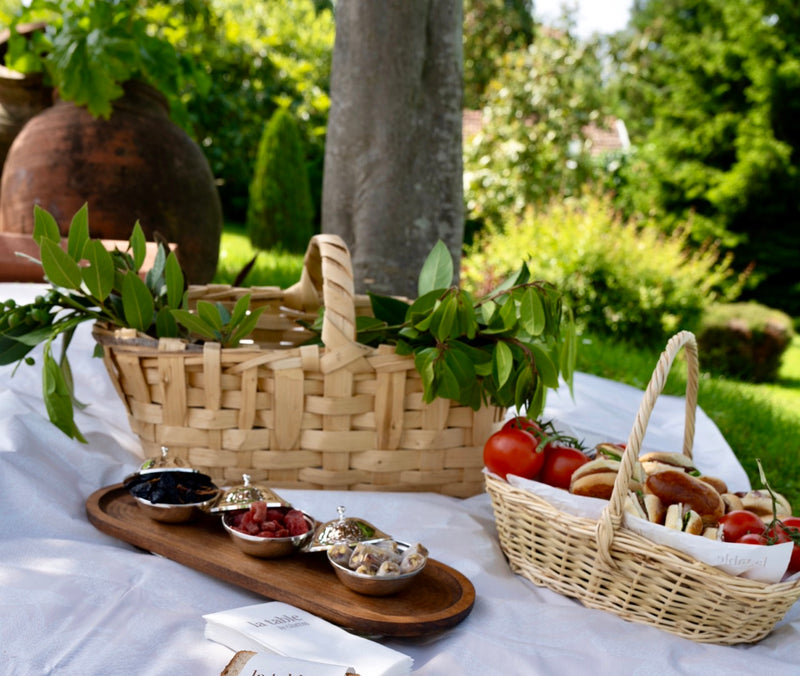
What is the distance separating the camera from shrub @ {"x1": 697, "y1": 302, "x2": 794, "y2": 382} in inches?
324

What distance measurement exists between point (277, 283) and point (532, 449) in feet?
9.57

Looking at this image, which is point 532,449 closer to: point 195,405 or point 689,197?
point 195,405

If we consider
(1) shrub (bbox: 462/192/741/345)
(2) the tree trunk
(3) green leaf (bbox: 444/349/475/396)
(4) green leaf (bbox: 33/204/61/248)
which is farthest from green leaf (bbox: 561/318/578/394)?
(1) shrub (bbox: 462/192/741/345)

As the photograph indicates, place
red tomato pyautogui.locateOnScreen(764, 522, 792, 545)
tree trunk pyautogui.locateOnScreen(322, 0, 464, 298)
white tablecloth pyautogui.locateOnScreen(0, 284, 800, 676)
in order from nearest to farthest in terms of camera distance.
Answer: white tablecloth pyautogui.locateOnScreen(0, 284, 800, 676) < red tomato pyautogui.locateOnScreen(764, 522, 792, 545) < tree trunk pyautogui.locateOnScreen(322, 0, 464, 298)

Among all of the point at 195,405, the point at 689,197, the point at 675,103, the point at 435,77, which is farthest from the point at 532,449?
the point at 675,103

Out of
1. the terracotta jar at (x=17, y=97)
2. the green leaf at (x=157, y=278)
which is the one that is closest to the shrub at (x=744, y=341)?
the terracotta jar at (x=17, y=97)

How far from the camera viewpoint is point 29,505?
5.02ft

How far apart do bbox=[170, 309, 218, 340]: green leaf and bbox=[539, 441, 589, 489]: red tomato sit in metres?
0.78

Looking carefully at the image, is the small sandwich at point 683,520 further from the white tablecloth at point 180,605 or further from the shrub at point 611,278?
the shrub at point 611,278

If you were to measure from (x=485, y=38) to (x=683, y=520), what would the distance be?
49.4 ft

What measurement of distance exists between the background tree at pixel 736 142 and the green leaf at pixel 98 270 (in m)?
11.1

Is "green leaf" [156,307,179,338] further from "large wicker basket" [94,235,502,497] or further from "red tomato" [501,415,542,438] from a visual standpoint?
"red tomato" [501,415,542,438]

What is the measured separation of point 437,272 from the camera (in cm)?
181

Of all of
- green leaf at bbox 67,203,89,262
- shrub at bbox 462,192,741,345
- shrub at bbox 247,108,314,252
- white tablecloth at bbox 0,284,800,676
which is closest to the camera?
white tablecloth at bbox 0,284,800,676
